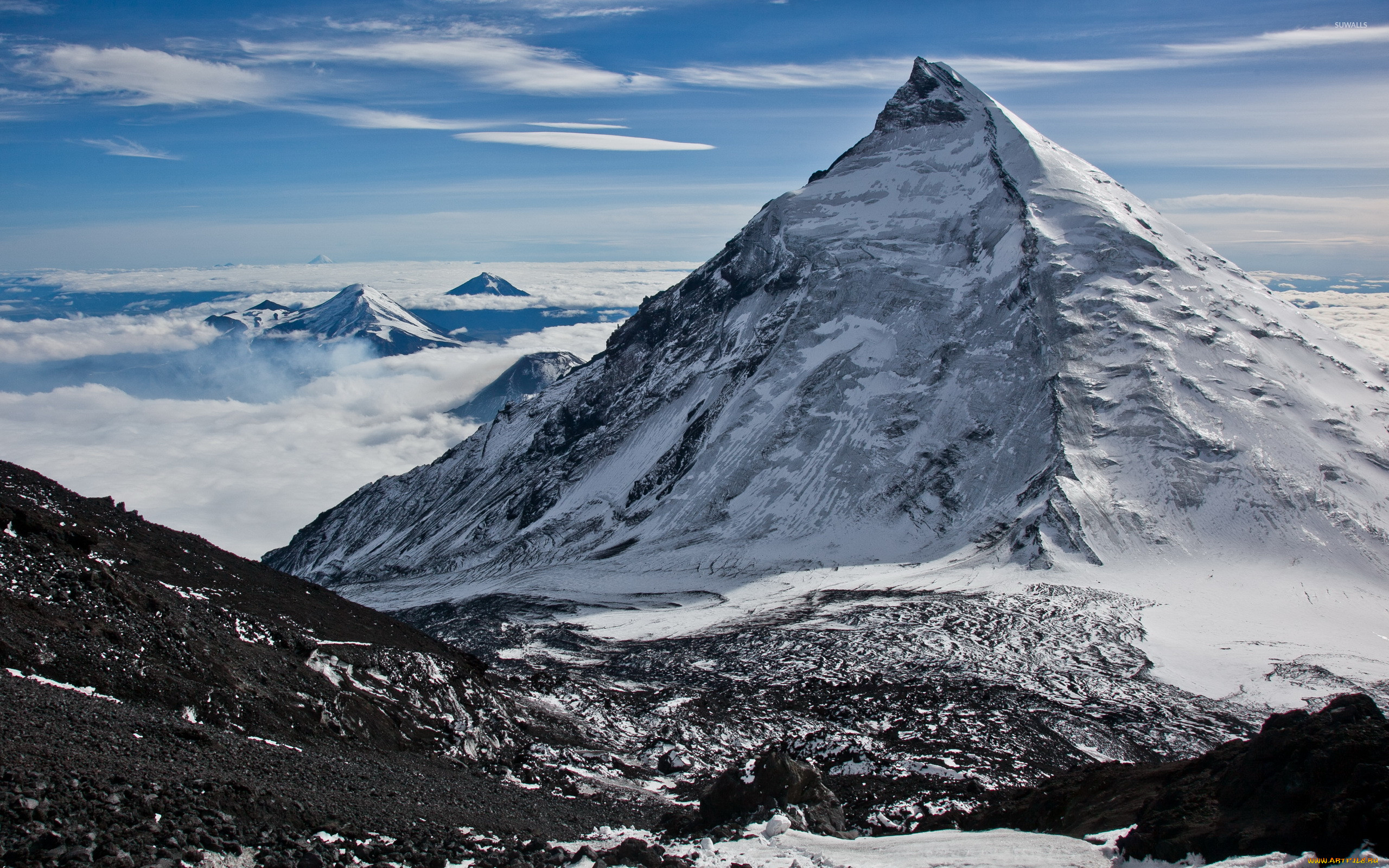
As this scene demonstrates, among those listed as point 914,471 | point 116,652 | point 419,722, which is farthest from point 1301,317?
point 116,652

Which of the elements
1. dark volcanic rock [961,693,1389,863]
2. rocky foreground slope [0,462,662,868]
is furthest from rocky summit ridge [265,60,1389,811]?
dark volcanic rock [961,693,1389,863]

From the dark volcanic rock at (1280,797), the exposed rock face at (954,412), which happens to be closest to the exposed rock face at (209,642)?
the dark volcanic rock at (1280,797)

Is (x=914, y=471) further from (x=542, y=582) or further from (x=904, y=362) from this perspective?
(x=542, y=582)

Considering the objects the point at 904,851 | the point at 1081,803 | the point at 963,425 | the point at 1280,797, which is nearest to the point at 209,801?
the point at 904,851

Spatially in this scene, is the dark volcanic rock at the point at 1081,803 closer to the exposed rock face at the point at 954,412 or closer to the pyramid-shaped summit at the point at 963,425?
the pyramid-shaped summit at the point at 963,425

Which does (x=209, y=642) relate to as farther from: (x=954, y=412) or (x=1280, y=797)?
(x=954, y=412)
